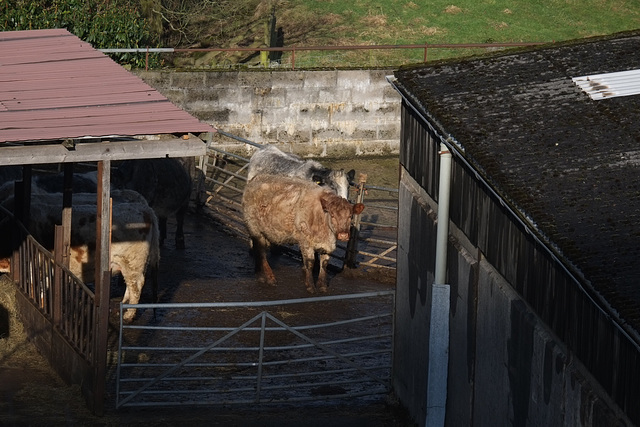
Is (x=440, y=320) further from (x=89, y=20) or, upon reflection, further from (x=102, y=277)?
(x=89, y=20)

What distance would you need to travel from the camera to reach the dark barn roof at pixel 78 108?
8516mm

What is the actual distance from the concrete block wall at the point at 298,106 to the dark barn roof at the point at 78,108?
9222mm

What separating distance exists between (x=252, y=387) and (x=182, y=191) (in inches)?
248

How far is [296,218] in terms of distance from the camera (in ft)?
48.5

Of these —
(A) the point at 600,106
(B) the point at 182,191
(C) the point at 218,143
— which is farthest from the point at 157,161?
(A) the point at 600,106

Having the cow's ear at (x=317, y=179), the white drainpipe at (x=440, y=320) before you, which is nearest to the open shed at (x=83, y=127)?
the white drainpipe at (x=440, y=320)

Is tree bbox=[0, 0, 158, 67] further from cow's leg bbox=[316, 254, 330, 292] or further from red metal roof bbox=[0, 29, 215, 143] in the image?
red metal roof bbox=[0, 29, 215, 143]

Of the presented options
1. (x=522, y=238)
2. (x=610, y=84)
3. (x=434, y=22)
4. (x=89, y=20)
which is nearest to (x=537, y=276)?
(x=522, y=238)

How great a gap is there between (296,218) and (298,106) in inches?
301

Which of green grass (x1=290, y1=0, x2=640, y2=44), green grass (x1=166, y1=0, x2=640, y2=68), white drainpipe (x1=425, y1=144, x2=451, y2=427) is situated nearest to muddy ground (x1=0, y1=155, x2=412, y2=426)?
white drainpipe (x1=425, y1=144, x2=451, y2=427)

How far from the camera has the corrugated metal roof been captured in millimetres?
8602

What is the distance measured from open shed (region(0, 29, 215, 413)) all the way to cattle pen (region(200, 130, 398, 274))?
10.9 ft

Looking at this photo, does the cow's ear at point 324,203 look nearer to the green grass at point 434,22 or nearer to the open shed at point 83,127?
the open shed at point 83,127

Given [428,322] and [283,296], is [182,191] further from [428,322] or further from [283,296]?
[428,322]
